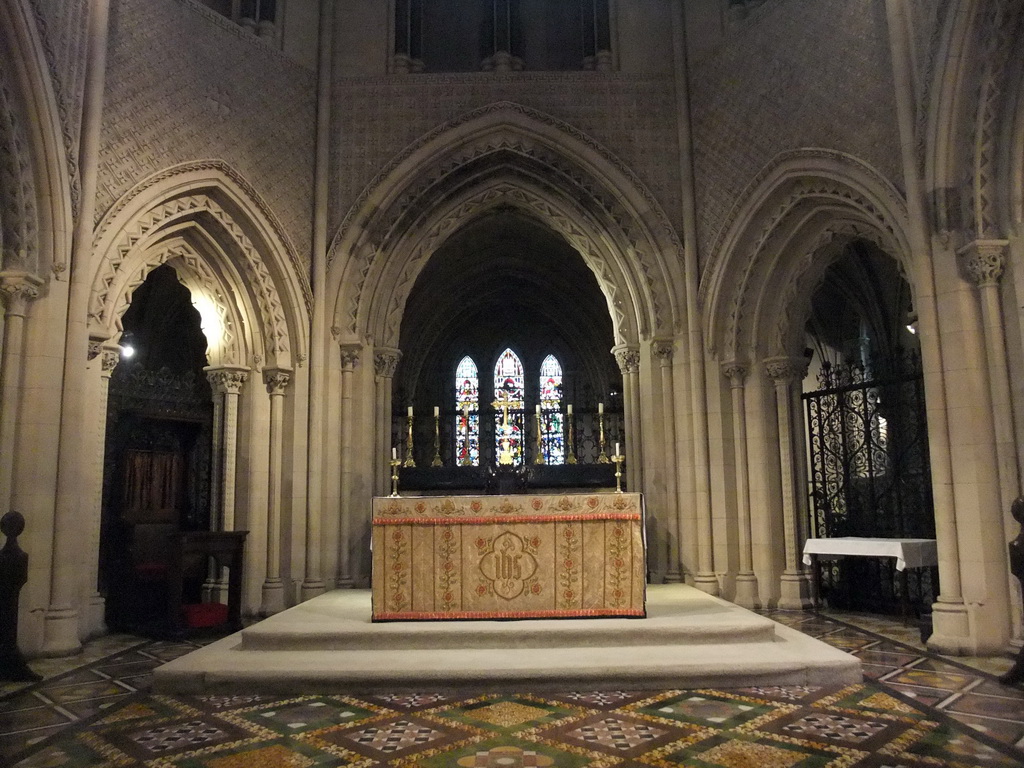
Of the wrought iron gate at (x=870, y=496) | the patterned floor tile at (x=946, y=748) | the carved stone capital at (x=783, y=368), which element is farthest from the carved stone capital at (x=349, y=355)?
the patterned floor tile at (x=946, y=748)

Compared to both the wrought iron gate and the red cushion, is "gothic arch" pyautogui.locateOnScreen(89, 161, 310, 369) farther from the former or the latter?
the wrought iron gate

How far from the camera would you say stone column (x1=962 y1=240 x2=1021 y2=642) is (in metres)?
7.43

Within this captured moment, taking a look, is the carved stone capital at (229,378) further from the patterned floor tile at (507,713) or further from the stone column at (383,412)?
the patterned floor tile at (507,713)

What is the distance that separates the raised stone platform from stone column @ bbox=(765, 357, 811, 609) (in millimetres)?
2775

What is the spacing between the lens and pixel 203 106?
403 inches

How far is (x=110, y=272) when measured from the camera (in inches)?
356

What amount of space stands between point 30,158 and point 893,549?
9.33 m

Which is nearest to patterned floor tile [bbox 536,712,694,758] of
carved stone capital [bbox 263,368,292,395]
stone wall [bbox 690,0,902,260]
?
stone wall [bbox 690,0,902,260]

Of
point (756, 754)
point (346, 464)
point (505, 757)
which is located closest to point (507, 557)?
point (505, 757)

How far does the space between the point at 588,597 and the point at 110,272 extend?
19.5 feet

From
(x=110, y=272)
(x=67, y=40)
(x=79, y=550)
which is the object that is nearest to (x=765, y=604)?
(x=79, y=550)

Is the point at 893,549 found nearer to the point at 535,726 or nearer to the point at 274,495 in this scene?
the point at 535,726

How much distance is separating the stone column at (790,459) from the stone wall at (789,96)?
1822mm

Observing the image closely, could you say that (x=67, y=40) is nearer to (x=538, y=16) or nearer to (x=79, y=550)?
(x=79, y=550)
